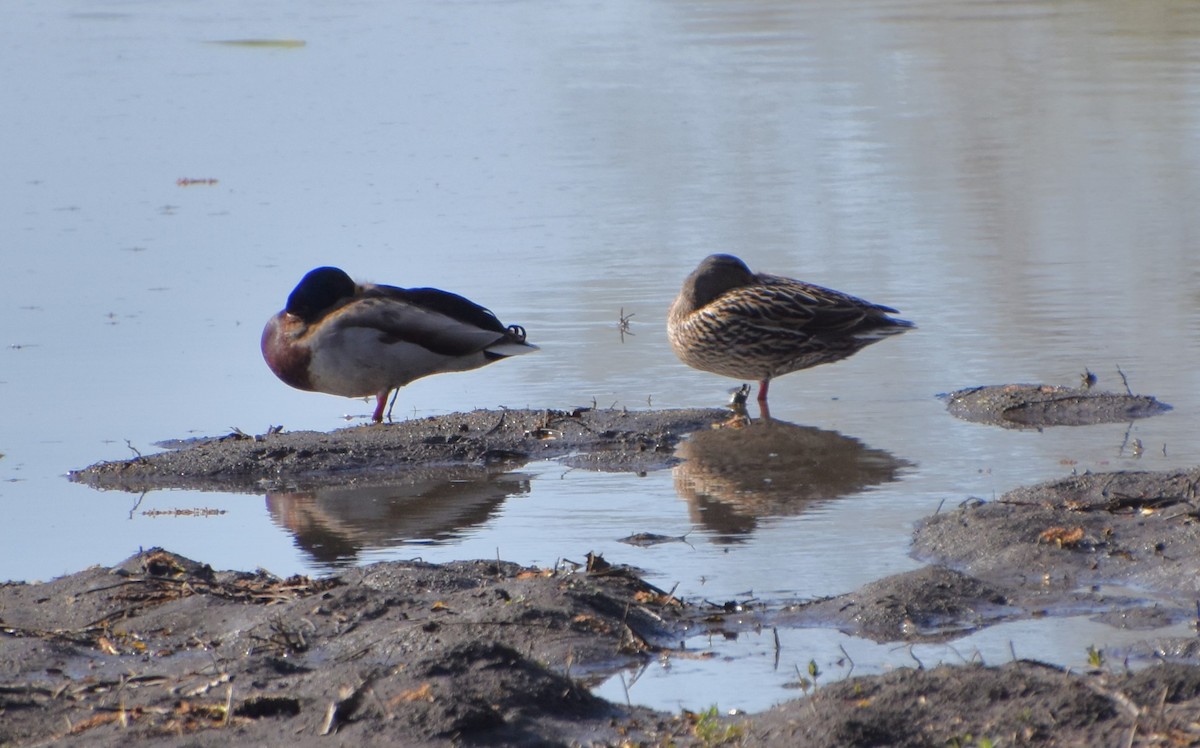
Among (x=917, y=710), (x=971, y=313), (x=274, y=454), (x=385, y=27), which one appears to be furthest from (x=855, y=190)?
(x=385, y=27)

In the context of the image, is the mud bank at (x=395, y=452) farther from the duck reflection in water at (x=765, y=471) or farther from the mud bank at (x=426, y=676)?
the mud bank at (x=426, y=676)

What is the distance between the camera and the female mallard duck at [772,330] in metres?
8.66

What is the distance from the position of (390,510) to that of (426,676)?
2651 millimetres

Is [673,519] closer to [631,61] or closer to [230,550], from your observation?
[230,550]

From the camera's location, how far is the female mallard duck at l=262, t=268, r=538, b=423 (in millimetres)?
8617

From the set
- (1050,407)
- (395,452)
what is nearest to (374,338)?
(395,452)

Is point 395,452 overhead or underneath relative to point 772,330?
underneath

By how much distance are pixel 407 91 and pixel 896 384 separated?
11462mm

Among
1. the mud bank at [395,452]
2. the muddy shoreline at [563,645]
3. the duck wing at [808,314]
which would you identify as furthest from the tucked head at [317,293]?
the muddy shoreline at [563,645]

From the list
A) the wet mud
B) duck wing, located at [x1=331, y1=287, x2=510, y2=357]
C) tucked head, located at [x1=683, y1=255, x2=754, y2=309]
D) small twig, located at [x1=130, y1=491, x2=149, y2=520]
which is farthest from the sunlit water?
tucked head, located at [x1=683, y1=255, x2=754, y2=309]

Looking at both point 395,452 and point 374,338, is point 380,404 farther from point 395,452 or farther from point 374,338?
point 395,452

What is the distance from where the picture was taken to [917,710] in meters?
3.89

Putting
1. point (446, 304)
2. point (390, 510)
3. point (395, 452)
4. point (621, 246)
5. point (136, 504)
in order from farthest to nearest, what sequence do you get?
point (621, 246) < point (446, 304) < point (395, 452) < point (136, 504) < point (390, 510)

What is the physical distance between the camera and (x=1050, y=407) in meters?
7.71
